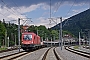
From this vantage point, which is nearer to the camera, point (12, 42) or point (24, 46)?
point (24, 46)

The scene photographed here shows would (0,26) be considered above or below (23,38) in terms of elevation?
above

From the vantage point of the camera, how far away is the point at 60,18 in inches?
2530

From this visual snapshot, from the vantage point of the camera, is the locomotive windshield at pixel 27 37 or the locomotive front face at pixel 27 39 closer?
the locomotive front face at pixel 27 39

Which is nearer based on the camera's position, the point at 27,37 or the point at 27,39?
the point at 27,39

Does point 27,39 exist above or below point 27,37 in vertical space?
below

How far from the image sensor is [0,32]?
136000 millimetres

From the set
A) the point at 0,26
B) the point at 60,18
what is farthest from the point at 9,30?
the point at 60,18

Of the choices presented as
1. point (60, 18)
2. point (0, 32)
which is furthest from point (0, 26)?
point (60, 18)

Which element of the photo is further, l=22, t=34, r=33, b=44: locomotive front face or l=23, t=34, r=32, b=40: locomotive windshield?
l=23, t=34, r=32, b=40: locomotive windshield

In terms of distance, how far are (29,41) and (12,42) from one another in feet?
275

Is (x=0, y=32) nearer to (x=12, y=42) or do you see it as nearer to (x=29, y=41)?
(x=12, y=42)

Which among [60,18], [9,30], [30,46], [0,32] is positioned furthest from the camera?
[9,30]

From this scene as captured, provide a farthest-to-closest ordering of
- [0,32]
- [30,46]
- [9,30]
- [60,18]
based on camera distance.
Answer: [9,30] → [0,32] → [60,18] → [30,46]

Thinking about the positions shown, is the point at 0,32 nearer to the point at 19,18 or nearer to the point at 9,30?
the point at 9,30
